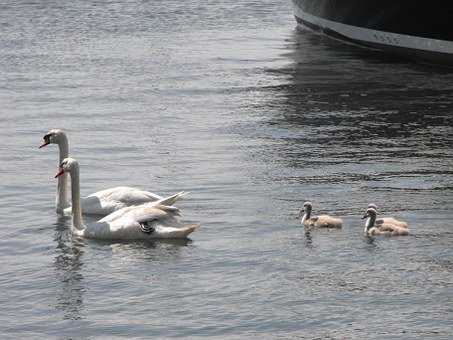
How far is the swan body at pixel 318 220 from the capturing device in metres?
19.6

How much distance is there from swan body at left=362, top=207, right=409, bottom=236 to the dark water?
164mm

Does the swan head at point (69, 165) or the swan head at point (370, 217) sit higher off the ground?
the swan head at point (69, 165)

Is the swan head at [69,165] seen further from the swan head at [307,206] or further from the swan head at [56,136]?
the swan head at [307,206]

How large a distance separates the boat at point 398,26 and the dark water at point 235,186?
662mm

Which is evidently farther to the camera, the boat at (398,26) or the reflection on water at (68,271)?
the boat at (398,26)

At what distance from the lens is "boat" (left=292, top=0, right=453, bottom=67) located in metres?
38.1

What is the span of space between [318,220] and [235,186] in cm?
367

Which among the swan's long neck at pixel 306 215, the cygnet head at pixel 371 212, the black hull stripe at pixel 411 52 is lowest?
the black hull stripe at pixel 411 52

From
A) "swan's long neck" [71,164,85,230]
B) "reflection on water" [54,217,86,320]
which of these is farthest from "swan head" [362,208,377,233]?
"swan's long neck" [71,164,85,230]

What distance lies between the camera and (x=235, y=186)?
23.1 m

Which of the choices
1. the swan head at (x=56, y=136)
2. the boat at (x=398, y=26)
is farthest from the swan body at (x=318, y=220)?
the boat at (x=398, y=26)

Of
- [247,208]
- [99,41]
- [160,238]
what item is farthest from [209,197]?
[99,41]

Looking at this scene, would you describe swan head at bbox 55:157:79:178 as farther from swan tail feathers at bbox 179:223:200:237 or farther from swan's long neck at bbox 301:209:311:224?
swan's long neck at bbox 301:209:311:224

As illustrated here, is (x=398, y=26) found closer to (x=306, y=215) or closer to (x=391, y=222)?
(x=306, y=215)
